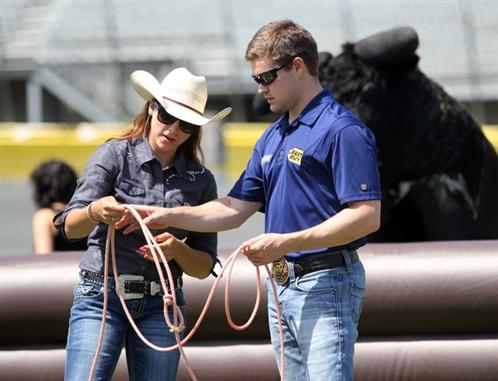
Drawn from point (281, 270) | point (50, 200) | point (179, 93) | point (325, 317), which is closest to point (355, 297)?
point (325, 317)

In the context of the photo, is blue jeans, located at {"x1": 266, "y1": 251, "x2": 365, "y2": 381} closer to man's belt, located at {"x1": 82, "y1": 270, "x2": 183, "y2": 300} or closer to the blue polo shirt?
the blue polo shirt

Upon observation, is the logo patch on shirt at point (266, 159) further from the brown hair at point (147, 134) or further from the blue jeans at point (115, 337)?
the blue jeans at point (115, 337)

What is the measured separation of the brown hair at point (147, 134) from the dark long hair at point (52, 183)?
2.01 metres

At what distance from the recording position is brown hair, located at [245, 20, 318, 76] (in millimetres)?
2928

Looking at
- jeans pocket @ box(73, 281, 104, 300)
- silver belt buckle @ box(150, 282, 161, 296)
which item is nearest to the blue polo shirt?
silver belt buckle @ box(150, 282, 161, 296)

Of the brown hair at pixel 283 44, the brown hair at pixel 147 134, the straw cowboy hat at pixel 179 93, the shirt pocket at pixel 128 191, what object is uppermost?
the brown hair at pixel 283 44

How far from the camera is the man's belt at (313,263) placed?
291 cm

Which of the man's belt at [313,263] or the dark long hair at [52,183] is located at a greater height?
the dark long hair at [52,183]

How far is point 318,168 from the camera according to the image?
289 centimetres

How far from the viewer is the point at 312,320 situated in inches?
113

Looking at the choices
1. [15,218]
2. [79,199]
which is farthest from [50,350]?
[15,218]

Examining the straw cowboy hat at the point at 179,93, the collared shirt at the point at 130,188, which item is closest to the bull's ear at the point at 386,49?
the straw cowboy hat at the point at 179,93

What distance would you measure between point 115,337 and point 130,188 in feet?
1.66

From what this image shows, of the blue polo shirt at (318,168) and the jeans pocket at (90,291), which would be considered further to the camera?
the jeans pocket at (90,291)
